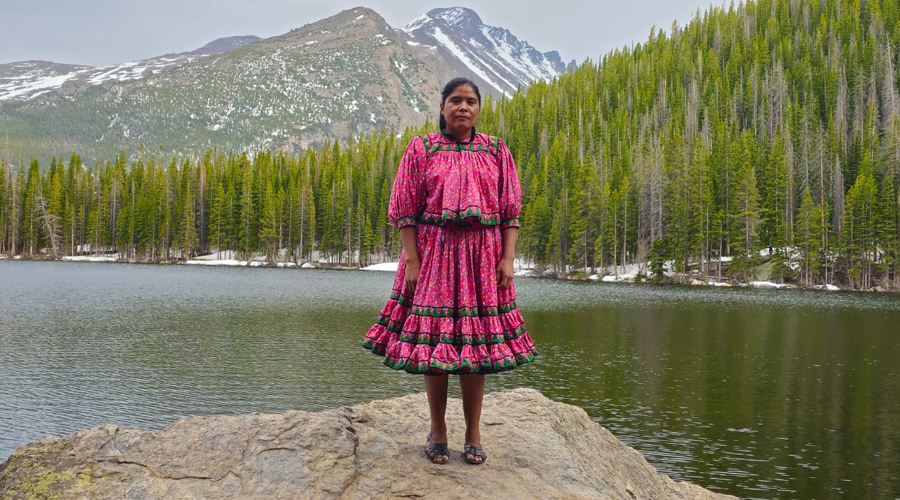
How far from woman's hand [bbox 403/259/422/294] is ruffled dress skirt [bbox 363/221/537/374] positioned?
0.04 m

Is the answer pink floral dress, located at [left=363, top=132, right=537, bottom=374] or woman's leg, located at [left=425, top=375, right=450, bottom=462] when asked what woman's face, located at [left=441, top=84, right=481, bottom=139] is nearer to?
pink floral dress, located at [left=363, top=132, right=537, bottom=374]

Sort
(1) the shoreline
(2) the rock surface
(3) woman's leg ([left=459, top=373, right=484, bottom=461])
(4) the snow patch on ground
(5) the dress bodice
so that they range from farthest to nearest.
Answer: (4) the snow patch on ground, (1) the shoreline, (3) woman's leg ([left=459, top=373, right=484, bottom=461]), (5) the dress bodice, (2) the rock surface

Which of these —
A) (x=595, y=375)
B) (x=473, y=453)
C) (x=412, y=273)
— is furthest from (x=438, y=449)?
(x=595, y=375)

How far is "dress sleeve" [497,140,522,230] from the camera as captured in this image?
468cm

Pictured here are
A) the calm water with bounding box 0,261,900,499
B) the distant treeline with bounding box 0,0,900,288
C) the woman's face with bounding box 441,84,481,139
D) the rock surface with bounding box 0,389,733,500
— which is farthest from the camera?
the distant treeline with bounding box 0,0,900,288

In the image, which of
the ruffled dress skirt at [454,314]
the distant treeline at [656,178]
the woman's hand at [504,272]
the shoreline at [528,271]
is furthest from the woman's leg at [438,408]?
the distant treeline at [656,178]

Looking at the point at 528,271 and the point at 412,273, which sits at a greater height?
the point at 412,273

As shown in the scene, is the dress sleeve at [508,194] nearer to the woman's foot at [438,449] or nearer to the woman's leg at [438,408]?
the woman's leg at [438,408]

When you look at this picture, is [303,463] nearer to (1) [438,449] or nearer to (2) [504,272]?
(1) [438,449]

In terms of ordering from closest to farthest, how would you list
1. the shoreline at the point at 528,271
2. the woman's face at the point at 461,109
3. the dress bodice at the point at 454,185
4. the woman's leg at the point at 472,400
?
1. the dress bodice at the point at 454,185
2. the woman's leg at the point at 472,400
3. the woman's face at the point at 461,109
4. the shoreline at the point at 528,271

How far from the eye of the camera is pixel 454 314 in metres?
4.38

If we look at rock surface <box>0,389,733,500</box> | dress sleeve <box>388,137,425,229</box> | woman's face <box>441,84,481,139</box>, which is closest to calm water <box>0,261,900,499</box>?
rock surface <box>0,389,733,500</box>

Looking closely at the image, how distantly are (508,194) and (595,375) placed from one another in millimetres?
15302

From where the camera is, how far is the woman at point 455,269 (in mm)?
4297
